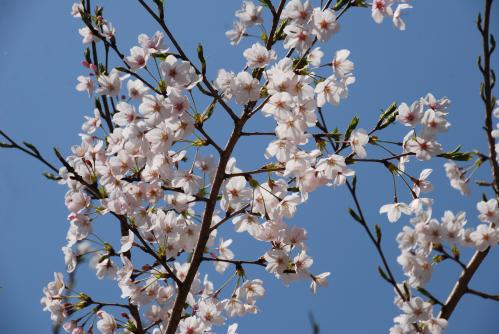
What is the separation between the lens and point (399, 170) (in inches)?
120

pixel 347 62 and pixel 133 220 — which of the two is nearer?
pixel 347 62

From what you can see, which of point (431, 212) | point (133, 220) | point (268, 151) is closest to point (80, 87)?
point (133, 220)

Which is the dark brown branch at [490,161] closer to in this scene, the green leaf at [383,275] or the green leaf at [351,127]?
the green leaf at [383,275]

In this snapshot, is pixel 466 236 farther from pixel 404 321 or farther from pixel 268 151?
pixel 268 151

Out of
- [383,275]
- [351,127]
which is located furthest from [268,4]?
[383,275]

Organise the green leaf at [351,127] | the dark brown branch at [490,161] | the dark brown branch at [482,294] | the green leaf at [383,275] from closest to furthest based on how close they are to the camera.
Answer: the dark brown branch at [490,161], the dark brown branch at [482,294], the green leaf at [383,275], the green leaf at [351,127]

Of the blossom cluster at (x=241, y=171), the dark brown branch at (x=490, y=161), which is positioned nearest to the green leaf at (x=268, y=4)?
the blossom cluster at (x=241, y=171)

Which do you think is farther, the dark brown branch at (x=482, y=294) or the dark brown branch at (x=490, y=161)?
the dark brown branch at (x=482, y=294)

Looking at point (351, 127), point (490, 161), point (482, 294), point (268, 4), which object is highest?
point (268, 4)

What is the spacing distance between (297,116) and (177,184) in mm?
793

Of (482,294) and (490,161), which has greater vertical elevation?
(490,161)

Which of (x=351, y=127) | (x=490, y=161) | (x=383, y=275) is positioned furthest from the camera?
(x=351, y=127)

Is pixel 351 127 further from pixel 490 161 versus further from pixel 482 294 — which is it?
pixel 482 294

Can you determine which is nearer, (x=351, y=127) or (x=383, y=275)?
(x=383, y=275)
